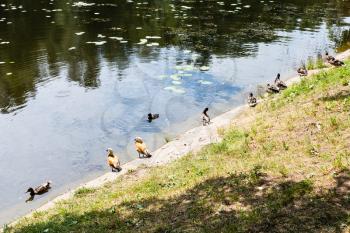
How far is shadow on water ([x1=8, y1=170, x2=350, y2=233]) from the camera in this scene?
33.0 ft

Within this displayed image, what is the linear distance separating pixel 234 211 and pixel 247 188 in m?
1.30

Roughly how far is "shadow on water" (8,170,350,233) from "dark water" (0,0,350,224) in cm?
617

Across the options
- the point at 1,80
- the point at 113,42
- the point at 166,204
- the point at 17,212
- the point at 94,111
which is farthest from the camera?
the point at 113,42

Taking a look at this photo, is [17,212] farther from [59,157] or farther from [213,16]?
[213,16]

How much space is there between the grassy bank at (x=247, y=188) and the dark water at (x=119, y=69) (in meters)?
4.49

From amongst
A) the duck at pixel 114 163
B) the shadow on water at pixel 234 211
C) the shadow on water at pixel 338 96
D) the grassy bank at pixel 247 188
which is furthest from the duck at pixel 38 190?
the shadow on water at pixel 338 96

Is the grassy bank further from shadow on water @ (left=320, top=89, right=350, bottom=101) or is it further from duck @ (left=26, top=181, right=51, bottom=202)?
duck @ (left=26, top=181, right=51, bottom=202)

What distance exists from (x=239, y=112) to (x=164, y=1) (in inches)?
1483

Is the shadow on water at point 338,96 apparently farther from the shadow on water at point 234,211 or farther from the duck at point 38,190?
the duck at point 38,190

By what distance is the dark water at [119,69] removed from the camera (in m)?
21.3

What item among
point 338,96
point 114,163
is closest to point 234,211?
point 114,163

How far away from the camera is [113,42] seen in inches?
1528

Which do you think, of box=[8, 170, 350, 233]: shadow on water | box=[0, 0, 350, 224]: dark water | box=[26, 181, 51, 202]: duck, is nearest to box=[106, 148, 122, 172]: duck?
box=[0, 0, 350, 224]: dark water

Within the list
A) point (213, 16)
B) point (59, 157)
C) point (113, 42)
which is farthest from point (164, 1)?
point (59, 157)
